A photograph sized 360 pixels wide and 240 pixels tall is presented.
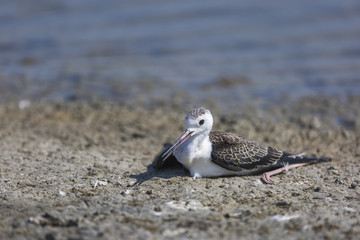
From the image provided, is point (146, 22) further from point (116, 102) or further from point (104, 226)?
point (104, 226)

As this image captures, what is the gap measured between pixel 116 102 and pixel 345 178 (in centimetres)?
573

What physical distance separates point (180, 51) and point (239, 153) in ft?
26.5

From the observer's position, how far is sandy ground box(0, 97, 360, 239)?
498cm

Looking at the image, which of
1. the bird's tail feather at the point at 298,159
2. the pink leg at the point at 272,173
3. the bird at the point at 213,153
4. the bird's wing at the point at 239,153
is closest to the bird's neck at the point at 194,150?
the bird at the point at 213,153

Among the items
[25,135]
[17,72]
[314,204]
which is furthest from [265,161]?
[17,72]

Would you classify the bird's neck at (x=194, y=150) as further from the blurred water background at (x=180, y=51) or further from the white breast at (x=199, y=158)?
the blurred water background at (x=180, y=51)

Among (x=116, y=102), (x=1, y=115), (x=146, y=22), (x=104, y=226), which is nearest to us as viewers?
(x=104, y=226)

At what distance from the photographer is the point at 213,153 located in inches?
258

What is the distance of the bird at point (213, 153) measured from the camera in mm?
6465

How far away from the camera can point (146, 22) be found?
1678cm

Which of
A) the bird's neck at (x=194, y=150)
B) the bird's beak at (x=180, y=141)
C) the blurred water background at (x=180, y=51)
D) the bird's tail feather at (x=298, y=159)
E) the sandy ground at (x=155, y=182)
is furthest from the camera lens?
the blurred water background at (x=180, y=51)

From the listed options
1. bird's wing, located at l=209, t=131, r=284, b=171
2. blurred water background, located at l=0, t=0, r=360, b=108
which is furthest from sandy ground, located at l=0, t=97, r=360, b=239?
blurred water background, located at l=0, t=0, r=360, b=108

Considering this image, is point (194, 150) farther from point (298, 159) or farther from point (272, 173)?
point (298, 159)

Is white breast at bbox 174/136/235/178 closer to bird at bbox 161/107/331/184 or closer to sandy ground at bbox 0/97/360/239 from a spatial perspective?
bird at bbox 161/107/331/184
